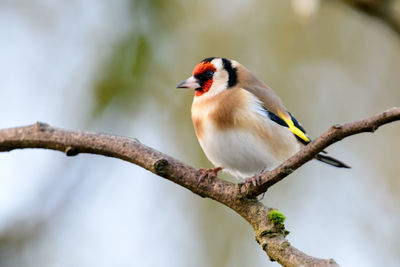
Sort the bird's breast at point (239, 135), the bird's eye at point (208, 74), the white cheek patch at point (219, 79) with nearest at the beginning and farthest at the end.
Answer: the bird's breast at point (239, 135) → the white cheek patch at point (219, 79) → the bird's eye at point (208, 74)

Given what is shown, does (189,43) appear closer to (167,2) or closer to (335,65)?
(167,2)

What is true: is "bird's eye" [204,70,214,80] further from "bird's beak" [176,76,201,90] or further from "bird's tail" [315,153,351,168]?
"bird's tail" [315,153,351,168]

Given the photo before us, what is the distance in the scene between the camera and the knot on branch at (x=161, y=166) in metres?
3.49

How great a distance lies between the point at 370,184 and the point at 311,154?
724cm

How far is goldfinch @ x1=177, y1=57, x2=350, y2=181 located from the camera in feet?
16.1

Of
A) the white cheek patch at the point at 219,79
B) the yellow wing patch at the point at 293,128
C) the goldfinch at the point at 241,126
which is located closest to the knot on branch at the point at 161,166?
the goldfinch at the point at 241,126

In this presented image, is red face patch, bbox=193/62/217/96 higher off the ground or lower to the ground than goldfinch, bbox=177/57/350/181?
higher

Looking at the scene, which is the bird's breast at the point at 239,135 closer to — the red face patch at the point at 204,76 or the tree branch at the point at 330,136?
the red face patch at the point at 204,76

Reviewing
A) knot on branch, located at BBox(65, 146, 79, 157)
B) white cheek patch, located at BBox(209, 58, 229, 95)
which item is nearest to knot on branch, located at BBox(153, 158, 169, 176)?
knot on branch, located at BBox(65, 146, 79, 157)

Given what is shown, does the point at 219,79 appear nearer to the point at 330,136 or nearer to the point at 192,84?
the point at 192,84

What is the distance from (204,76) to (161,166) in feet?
6.98

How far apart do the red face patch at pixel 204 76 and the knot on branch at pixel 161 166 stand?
1.92 meters

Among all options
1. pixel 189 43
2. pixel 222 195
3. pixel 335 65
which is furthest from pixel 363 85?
pixel 222 195

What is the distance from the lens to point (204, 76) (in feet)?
17.9
